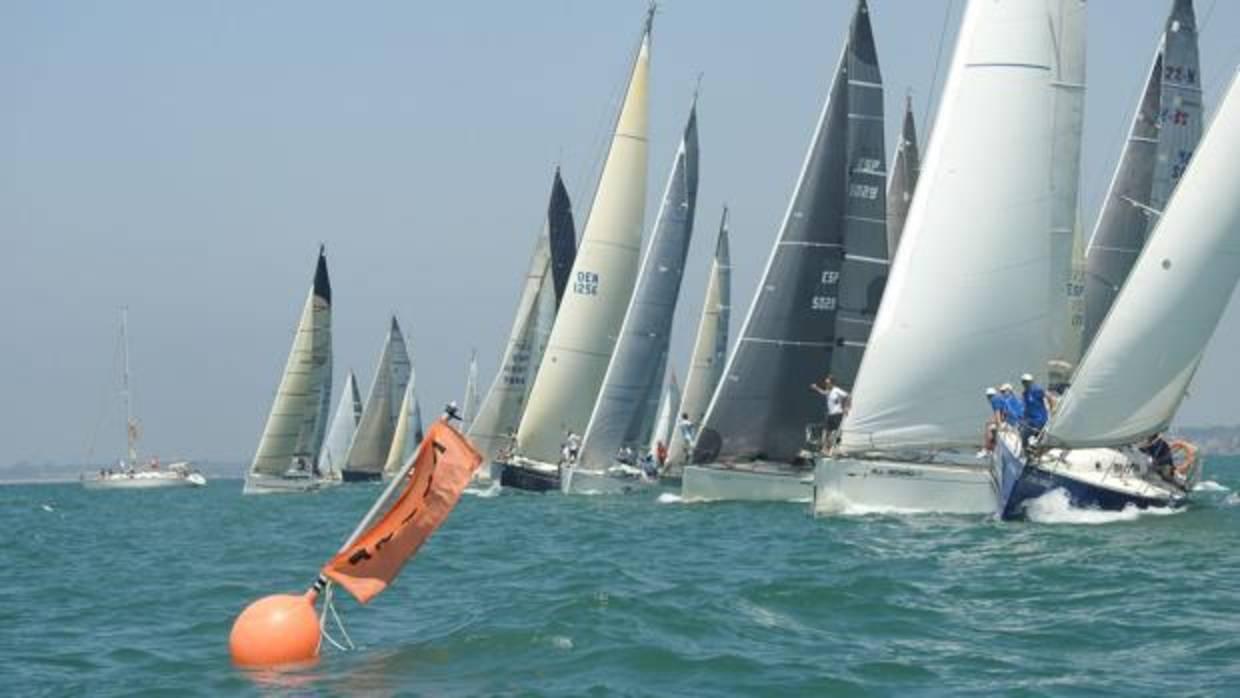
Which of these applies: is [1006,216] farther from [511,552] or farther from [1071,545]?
[511,552]

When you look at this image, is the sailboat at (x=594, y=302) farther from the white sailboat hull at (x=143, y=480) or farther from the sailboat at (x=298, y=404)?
the white sailboat hull at (x=143, y=480)

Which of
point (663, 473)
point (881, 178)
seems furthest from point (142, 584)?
point (663, 473)

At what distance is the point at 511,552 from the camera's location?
2609 cm

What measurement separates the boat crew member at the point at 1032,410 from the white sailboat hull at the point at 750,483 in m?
9.90

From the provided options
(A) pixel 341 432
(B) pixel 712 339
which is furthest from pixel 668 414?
(A) pixel 341 432

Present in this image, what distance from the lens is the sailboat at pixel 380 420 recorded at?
8112 centimetres

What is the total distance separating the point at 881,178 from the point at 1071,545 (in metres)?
16.1

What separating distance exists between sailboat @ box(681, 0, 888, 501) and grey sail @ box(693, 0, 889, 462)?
0.02m

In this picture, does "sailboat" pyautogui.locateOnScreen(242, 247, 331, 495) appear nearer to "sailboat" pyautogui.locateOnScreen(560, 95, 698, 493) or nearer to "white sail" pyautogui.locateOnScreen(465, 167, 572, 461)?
"white sail" pyautogui.locateOnScreen(465, 167, 572, 461)

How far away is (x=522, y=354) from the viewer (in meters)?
54.4

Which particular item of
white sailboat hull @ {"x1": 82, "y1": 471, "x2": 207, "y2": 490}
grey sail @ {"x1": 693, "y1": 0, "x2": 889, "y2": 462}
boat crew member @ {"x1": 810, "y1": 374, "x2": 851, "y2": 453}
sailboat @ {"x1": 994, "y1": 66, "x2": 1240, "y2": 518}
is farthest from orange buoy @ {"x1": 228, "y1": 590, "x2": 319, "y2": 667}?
white sailboat hull @ {"x1": 82, "y1": 471, "x2": 207, "y2": 490}

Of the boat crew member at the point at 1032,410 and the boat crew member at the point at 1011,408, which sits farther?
the boat crew member at the point at 1011,408

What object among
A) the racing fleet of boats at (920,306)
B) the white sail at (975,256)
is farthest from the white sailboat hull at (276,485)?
the white sail at (975,256)

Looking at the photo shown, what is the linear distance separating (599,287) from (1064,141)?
66.6 ft
